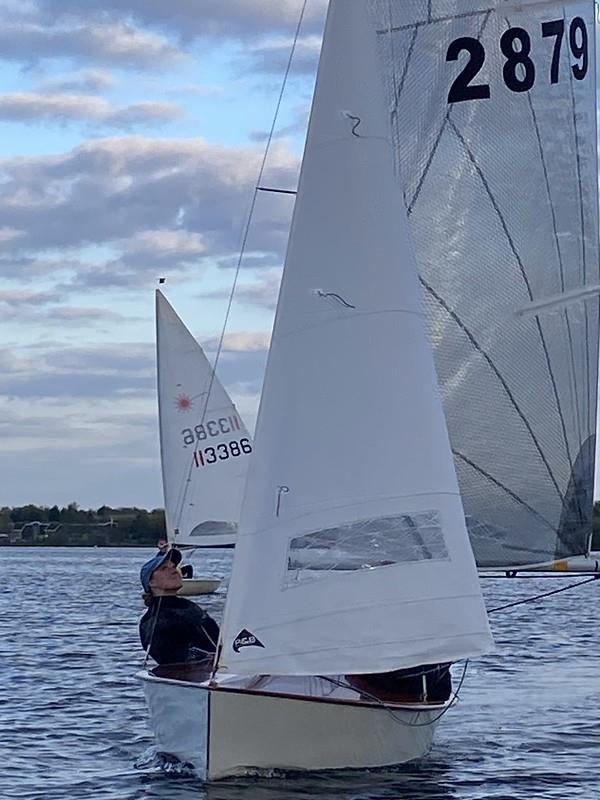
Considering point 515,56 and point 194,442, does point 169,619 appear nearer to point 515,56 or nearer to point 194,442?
point 515,56

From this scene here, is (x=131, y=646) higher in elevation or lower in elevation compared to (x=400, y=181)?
lower

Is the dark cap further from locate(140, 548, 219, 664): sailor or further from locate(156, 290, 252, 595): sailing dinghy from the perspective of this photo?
locate(156, 290, 252, 595): sailing dinghy

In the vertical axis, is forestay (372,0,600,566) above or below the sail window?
above

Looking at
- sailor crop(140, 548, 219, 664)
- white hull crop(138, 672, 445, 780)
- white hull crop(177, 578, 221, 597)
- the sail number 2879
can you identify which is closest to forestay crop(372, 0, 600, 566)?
the sail number 2879

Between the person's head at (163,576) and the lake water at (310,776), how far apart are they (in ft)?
4.69

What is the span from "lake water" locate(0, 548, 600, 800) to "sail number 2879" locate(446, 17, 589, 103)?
5.37 m

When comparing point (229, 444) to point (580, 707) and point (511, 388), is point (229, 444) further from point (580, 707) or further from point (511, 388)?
point (511, 388)

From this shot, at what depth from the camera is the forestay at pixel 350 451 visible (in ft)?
39.2

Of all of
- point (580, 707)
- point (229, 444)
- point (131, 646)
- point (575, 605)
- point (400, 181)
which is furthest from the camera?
point (575, 605)

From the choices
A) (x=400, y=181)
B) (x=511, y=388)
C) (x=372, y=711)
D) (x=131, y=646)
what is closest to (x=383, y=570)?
(x=372, y=711)

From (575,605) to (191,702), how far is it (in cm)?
3289

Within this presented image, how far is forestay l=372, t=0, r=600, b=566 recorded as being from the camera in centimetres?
1375

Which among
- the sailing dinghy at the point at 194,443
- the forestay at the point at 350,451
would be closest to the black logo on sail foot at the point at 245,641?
the forestay at the point at 350,451

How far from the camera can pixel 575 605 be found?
44000 mm
